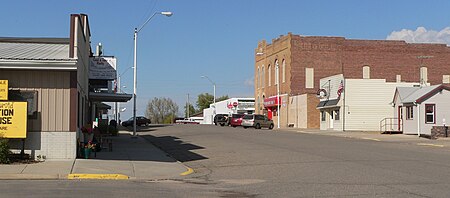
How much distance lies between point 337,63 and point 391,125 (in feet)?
92.4

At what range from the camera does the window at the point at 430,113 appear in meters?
44.6

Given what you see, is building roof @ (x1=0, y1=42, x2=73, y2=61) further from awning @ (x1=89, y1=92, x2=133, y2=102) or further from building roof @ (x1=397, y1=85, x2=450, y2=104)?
building roof @ (x1=397, y1=85, x2=450, y2=104)

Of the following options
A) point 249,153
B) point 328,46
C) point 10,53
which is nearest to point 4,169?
point 10,53

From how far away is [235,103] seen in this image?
338 ft

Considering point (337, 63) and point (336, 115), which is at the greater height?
point (337, 63)

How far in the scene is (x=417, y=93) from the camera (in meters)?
46.6

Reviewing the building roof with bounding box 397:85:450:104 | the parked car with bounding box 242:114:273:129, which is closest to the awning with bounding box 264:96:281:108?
the parked car with bounding box 242:114:273:129

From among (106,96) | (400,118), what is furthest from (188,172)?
(400,118)

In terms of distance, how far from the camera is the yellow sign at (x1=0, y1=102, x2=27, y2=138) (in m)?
18.7

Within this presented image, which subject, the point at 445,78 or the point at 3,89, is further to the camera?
the point at 445,78

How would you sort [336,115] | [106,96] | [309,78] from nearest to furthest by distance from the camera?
[106,96], [336,115], [309,78]

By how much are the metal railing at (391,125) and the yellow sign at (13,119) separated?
37.7 meters

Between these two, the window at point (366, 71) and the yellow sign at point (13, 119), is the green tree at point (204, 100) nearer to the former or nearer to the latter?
the window at point (366, 71)

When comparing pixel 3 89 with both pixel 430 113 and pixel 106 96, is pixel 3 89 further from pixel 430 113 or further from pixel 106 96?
pixel 430 113
